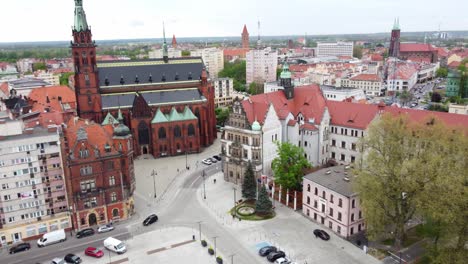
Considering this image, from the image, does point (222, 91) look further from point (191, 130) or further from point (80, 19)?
point (80, 19)

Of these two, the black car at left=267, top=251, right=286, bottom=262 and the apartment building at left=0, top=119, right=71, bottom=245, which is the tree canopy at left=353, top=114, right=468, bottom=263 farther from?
the apartment building at left=0, top=119, right=71, bottom=245

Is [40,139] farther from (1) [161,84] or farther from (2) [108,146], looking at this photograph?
(1) [161,84]

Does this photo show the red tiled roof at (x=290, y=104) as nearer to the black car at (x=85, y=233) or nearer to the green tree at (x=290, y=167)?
the green tree at (x=290, y=167)

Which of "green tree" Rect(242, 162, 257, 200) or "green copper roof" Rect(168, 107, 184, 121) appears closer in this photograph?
"green tree" Rect(242, 162, 257, 200)

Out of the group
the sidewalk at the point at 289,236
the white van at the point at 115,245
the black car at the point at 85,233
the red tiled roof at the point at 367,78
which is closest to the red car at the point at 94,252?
the white van at the point at 115,245

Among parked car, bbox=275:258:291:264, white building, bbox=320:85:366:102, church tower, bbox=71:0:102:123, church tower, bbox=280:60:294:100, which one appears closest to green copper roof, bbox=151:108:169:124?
church tower, bbox=71:0:102:123

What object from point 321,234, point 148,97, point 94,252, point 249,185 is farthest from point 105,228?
point 148,97
